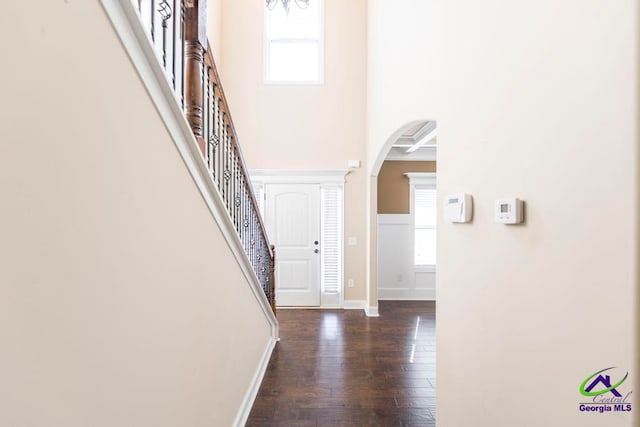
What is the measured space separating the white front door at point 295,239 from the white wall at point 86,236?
12.4 ft

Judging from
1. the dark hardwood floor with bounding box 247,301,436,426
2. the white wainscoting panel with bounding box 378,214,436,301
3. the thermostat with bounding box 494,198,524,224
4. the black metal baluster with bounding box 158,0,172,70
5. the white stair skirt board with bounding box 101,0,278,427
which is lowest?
the dark hardwood floor with bounding box 247,301,436,426

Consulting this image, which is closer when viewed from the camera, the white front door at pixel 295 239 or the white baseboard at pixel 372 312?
the white baseboard at pixel 372 312

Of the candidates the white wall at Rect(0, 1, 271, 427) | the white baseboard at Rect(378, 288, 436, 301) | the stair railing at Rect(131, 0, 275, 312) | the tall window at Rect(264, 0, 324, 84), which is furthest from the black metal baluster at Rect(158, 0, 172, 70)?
the white baseboard at Rect(378, 288, 436, 301)

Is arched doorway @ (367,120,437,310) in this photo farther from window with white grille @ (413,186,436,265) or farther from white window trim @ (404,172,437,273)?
window with white grille @ (413,186,436,265)

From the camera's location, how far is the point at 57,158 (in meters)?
0.67

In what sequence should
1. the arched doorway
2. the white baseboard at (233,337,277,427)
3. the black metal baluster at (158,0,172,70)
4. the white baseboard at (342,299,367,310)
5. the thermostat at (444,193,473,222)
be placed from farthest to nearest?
the white baseboard at (342,299,367,310)
the arched doorway
the white baseboard at (233,337,277,427)
the thermostat at (444,193,473,222)
the black metal baluster at (158,0,172,70)

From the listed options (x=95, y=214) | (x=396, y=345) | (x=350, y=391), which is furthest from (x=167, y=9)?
(x=396, y=345)

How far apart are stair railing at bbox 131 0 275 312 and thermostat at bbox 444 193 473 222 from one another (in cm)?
125

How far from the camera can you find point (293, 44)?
5258 mm

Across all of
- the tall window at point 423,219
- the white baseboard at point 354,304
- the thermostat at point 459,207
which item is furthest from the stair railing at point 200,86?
the tall window at point 423,219

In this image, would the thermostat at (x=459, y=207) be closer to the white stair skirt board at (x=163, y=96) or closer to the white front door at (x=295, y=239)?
the white stair skirt board at (x=163, y=96)

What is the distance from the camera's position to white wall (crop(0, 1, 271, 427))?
58cm

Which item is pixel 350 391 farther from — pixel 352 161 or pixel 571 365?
pixel 352 161

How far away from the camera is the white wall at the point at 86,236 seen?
58 cm
